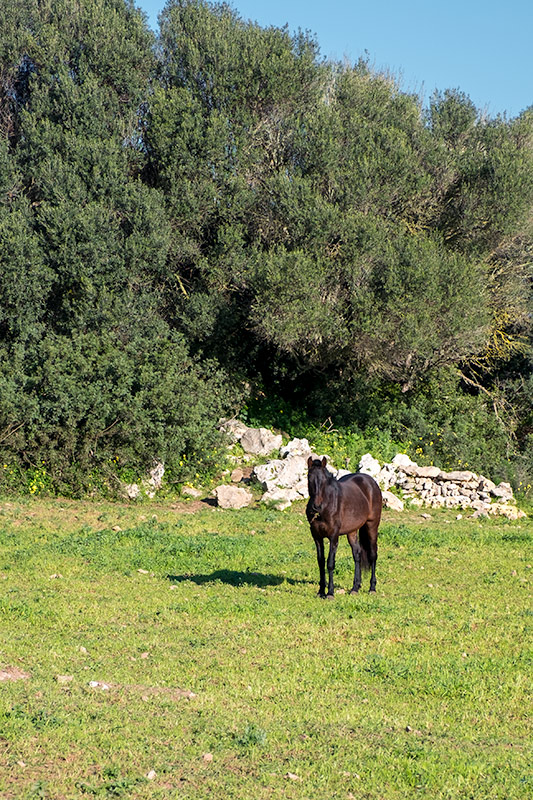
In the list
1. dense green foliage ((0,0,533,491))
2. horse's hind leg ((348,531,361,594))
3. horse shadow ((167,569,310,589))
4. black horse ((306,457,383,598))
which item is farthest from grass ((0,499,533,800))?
dense green foliage ((0,0,533,491))

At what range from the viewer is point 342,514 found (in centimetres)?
1269

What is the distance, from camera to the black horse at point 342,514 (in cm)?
1225

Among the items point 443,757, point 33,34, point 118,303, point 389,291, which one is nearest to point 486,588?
point 443,757

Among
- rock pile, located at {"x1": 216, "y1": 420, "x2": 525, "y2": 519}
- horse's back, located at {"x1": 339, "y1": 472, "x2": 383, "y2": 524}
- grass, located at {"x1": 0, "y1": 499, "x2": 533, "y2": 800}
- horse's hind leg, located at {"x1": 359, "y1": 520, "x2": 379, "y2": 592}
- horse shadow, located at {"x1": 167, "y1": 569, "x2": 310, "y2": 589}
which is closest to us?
grass, located at {"x1": 0, "y1": 499, "x2": 533, "y2": 800}

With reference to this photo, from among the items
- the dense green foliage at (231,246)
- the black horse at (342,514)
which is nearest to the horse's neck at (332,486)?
the black horse at (342,514)

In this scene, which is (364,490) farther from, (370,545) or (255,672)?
(255,672)

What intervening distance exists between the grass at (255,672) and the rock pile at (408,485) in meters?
4.80

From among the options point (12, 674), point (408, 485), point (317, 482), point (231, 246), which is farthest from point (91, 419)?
point (12, 674)

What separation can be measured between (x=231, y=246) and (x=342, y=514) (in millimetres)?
15832

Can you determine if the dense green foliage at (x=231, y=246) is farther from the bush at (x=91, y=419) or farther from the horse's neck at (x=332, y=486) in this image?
the horse's neck at (x=332, y=486)

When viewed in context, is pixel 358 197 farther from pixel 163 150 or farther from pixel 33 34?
pixel 33 34

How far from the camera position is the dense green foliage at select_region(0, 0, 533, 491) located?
23.5 metres

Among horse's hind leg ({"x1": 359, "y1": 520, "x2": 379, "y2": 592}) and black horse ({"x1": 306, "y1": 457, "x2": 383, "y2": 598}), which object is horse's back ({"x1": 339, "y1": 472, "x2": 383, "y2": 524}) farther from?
horse's hind leg ({"x1": 359, "y1": 520, "x2": 379, "y2": 592})

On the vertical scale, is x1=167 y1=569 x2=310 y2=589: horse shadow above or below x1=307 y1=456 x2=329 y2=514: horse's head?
below
